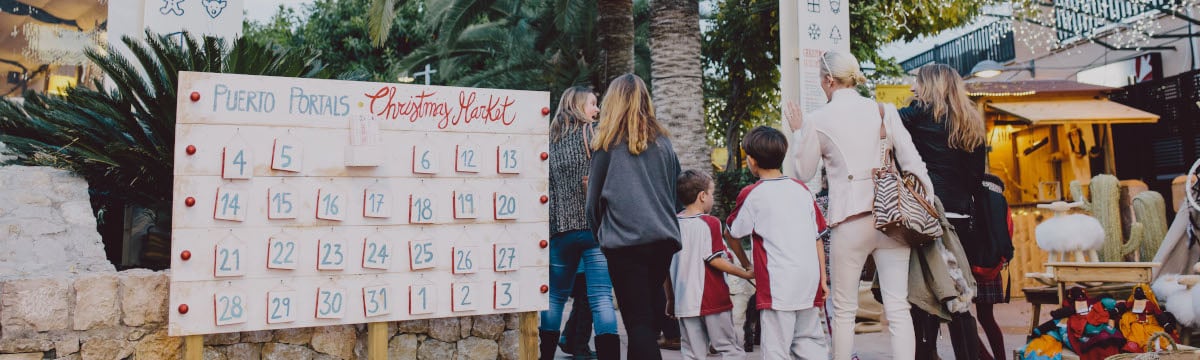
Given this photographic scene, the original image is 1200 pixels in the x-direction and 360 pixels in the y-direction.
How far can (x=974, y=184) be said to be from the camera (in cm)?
442

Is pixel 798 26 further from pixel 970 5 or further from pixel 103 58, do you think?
pixel 970 5

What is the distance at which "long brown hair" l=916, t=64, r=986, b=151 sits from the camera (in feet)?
14.0

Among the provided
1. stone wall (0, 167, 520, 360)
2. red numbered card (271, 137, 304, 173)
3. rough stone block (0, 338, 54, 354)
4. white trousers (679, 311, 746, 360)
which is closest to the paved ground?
stone wall (0, 167, 520, 360)

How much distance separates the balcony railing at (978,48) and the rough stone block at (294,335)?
18.3 m

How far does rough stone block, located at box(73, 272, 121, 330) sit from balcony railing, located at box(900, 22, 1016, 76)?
18.9m

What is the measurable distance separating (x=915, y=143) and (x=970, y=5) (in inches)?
344

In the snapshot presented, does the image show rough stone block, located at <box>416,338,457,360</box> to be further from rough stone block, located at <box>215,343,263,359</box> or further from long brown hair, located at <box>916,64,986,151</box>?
long brown hair, located at <box>916,64,986,151</box>

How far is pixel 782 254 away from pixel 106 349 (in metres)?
3.09

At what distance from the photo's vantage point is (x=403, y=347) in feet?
14.2

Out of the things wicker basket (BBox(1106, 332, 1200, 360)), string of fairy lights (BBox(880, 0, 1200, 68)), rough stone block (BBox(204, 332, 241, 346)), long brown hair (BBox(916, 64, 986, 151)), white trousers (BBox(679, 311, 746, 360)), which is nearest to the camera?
wicker basket (BBox(1106, 332, 1200, 360))

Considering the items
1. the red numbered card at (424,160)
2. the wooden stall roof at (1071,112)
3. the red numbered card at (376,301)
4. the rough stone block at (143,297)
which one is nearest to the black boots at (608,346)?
the red numbered card at (376,301)

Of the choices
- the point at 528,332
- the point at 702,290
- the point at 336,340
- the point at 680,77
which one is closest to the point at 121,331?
the point at 336,340

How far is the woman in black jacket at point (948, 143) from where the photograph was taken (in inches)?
169

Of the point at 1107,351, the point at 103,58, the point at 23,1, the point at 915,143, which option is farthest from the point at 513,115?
the point at 23,1
